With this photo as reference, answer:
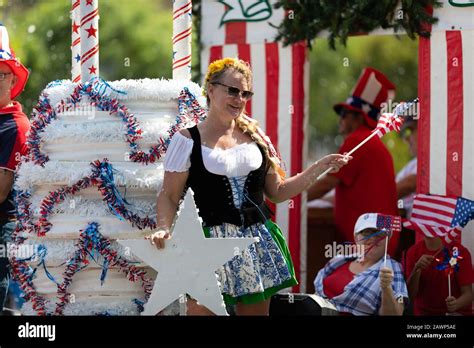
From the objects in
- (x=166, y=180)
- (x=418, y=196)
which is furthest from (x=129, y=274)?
(x=418, y=196)

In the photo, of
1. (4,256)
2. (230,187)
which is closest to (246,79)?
(230,187)

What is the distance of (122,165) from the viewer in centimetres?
598

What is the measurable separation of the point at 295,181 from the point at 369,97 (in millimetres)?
3418

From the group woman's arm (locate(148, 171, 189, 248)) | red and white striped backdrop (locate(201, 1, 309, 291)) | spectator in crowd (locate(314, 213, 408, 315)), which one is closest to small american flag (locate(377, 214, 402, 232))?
spectator in crowd (locate(314, 213, 408, 315))

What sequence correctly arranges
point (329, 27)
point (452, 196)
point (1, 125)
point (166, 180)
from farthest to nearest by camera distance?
point (329, 27) < point (452, 196) < point (1, 125) < point (166, 180)

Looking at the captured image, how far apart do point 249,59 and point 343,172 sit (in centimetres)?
113

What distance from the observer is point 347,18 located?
8.30m

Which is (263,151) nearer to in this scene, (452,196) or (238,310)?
(238,310)

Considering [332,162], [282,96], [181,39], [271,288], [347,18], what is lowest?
[271,288]

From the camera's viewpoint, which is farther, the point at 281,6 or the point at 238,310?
the point at 281,6

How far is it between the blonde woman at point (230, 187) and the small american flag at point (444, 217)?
1.76 m
